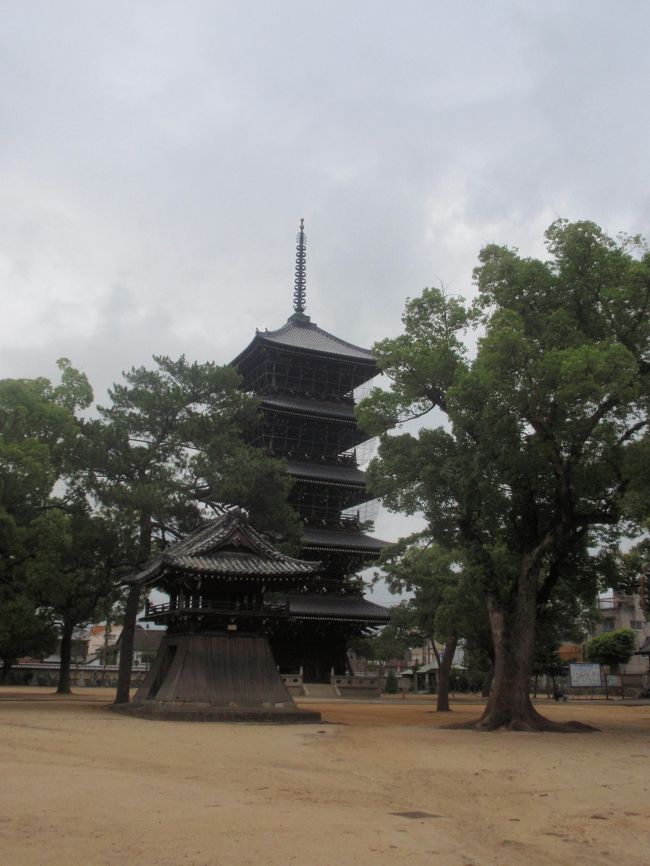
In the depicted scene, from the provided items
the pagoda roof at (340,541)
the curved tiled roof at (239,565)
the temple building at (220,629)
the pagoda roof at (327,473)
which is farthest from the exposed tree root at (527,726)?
the pagoda roof at (327,473)

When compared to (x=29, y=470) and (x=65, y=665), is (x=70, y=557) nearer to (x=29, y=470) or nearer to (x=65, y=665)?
(x=29, y=470)

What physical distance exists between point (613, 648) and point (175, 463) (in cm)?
4421

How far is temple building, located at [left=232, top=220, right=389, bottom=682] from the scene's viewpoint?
138 ft

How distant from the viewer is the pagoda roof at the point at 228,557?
72.8ft

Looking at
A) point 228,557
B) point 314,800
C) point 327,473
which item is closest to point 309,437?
point 327,473

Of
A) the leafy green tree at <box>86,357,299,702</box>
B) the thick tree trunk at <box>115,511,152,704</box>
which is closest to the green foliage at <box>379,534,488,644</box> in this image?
the leafy green tree at <box>86,357,299,702</box>

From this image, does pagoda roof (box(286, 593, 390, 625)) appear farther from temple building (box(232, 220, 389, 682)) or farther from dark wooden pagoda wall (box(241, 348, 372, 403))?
dark wooden pagoda wall (box(241, 348, 372, 403))

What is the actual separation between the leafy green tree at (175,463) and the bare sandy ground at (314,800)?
1155 centimetres

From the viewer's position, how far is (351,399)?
159 ft

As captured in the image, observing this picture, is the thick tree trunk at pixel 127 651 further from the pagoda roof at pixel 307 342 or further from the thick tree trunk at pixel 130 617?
the pagoda roof at pixel 307 342

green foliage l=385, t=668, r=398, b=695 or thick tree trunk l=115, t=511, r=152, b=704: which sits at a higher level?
thick tree trunk l=115, t=511, r=152, b=704

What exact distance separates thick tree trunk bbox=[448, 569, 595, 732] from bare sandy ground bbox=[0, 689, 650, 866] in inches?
120

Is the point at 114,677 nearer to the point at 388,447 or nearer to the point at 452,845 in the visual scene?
the point at 388,447

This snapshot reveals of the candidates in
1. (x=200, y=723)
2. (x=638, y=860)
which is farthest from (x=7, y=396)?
(x=638, y=860)
